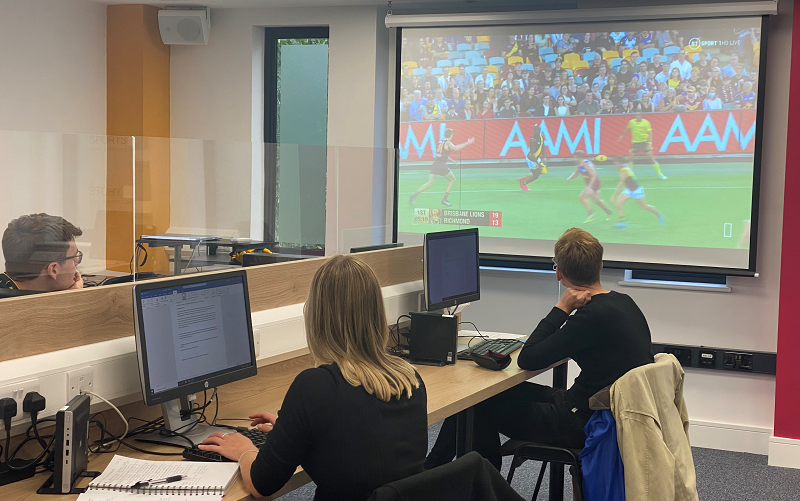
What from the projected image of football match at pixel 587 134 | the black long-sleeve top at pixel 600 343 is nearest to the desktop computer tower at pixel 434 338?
the black long-sleeve top at pixel 600 343

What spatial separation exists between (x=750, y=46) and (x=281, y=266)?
9.92 ft

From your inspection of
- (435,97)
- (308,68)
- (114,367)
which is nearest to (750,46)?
(435,97)

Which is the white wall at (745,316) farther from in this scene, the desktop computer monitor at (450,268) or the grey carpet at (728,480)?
the desktop computer monitor at (450,268)

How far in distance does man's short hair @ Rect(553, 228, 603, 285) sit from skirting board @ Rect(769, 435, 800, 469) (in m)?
2.00

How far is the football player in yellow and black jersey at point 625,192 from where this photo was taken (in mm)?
4473

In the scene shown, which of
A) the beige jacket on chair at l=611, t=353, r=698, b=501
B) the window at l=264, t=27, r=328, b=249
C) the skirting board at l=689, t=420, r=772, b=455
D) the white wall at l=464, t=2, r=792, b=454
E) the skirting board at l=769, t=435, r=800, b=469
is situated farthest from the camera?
the window at l=264, t=27, r=328, b=249

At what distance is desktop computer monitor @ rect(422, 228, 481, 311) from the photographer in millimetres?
Result: 3229

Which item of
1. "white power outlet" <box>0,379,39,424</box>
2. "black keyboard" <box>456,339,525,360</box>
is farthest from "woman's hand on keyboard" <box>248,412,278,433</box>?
"black keyboard" <box>456,339,525,360</box>

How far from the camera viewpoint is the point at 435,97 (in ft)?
16.3

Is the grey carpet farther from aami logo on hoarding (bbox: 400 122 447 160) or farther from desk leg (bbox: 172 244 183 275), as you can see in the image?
aami logo on hoarding (bbox: 400 122 447 160)

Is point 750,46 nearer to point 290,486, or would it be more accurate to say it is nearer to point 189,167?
point 189,167

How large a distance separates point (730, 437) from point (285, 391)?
9.49 feet

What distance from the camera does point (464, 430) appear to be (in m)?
2.82

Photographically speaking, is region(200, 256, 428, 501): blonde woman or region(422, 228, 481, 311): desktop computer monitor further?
region(422, 228, 481, 311): desktop computer monitor
